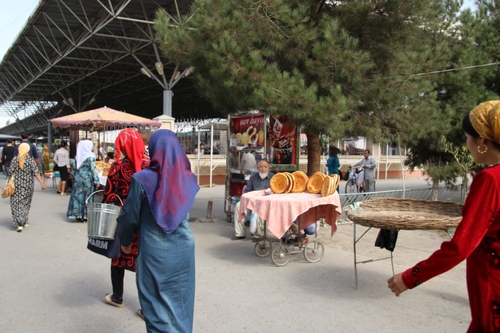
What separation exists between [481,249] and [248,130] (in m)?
7.71

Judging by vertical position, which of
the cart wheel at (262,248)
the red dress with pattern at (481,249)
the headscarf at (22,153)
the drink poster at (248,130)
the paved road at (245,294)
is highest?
the drink poster at (248,130)

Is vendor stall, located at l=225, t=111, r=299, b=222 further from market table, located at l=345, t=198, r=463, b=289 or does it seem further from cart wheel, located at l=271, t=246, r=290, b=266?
market table, located at l=345, t=198, r=463, b=289

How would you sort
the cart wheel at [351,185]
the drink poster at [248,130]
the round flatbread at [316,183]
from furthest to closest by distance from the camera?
the cart wheel at [351,185] < the drink poster at [248,130] < the round flatbread at [316,183]

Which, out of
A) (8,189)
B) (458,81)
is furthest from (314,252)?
(458,81)

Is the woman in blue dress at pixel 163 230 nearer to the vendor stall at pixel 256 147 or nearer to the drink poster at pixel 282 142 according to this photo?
the vendor stall at pixel 256 147

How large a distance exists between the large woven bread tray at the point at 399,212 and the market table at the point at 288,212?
2.20ft

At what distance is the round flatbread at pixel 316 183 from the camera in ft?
20.4

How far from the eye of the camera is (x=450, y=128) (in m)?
9.98

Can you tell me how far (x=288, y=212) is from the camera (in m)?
5.78

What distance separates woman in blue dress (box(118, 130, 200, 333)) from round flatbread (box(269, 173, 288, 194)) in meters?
3.26

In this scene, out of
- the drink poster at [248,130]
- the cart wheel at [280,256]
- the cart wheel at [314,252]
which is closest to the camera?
the cart wheel at [280,256]

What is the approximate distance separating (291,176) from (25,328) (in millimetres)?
3706

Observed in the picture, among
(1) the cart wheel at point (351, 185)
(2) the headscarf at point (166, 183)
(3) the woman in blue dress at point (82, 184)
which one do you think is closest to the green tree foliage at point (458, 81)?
(1) the cart wheel at point (351, 185)

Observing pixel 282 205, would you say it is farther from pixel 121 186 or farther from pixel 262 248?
pixel 121 186
